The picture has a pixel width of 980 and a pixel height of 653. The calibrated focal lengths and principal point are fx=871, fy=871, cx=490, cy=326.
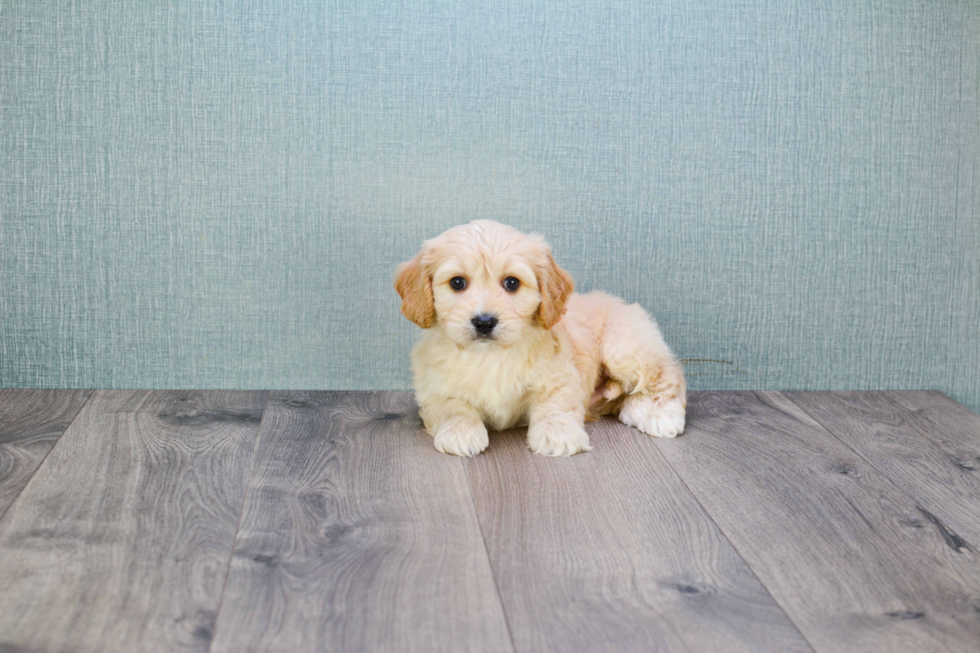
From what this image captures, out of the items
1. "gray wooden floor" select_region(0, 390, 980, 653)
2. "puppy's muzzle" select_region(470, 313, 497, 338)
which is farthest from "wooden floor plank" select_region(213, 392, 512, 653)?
"puppy's muzzle" select_region(470, 313, 497, 338)

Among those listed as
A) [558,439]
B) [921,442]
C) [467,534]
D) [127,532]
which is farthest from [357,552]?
[921,442]

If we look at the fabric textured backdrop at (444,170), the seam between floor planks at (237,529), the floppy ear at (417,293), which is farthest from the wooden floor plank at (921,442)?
the seam between floor planks at (237,529)

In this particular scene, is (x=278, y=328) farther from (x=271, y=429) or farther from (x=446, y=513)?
(x=446, y=513)

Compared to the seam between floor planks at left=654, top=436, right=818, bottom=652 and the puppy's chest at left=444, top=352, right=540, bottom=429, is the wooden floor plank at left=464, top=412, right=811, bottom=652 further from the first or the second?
the puppy's chest at left=444, top=352, right=540, bottom=429

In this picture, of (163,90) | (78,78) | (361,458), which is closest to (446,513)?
(361,458)

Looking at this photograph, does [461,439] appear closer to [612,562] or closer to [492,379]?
[492,379]

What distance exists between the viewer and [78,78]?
2.49 meters

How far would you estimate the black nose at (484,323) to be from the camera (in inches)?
81.6

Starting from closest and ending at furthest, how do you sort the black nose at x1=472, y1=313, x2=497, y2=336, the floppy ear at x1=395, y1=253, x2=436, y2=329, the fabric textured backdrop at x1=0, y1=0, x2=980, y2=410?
the black nose at x1=472, y1=313, x2=497, y2=336
the floppy ear at x1=395, y1=253, x2=436, y2=329
the fabric textured backdrop at x1=0, y1=0, x2=980, y2=410

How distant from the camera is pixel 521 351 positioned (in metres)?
2.26

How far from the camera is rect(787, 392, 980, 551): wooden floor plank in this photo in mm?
1915

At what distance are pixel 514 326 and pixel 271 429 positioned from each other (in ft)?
2.40

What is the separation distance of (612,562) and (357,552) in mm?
474

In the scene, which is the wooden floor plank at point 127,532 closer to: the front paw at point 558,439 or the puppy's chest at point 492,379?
the puppy's chest at point 492,379
